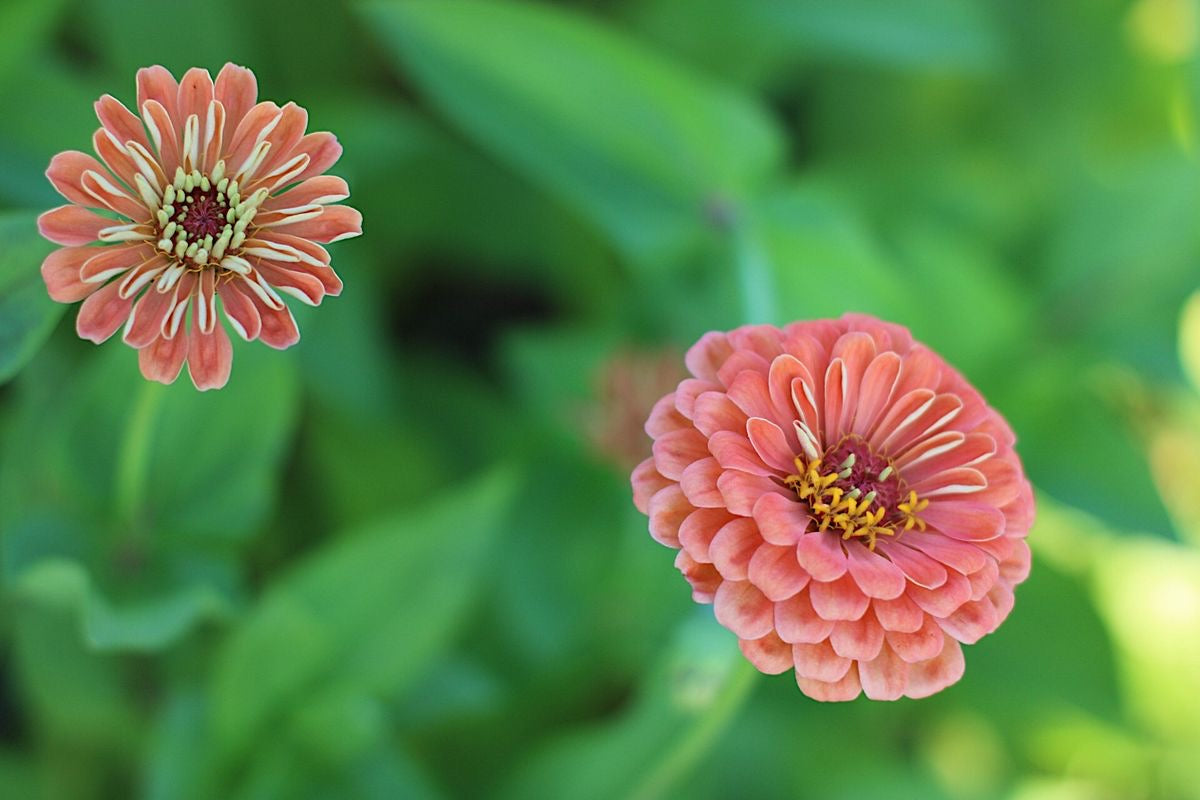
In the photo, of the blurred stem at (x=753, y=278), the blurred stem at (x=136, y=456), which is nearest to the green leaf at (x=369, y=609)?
the blurred stem at (x=136, y=456)

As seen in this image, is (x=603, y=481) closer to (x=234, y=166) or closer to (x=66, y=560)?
(x=66, y=560)

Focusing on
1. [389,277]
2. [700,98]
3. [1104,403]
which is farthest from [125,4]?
[1104,403]

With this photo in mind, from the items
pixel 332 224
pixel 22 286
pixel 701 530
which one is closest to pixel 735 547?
pixel 701 530

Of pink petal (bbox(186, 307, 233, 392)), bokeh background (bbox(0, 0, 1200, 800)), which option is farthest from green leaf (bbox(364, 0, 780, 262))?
pink petal (bbox(186, 307, 233, 392))

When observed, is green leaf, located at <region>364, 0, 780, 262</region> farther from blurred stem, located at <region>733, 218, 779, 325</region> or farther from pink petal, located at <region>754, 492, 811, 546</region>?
pink petal, located at <region>754, 492, 811, 546</region>

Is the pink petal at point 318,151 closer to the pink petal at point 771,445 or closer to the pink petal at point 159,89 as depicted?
the pink petal at point 159,89
